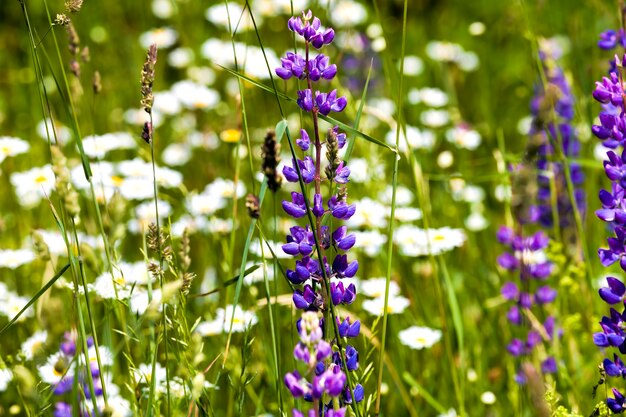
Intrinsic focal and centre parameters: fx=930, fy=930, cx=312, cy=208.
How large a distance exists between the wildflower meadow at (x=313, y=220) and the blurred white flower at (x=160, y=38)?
0.05 feet

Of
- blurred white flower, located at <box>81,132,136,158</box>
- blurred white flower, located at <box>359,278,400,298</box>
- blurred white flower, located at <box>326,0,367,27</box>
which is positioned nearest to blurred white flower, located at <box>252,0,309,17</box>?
blurred white flower, located at <box>326,0,367,27</box>

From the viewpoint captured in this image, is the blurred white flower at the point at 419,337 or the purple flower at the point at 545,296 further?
the purple flower at the point at 545,296

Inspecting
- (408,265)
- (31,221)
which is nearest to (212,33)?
(31,221)

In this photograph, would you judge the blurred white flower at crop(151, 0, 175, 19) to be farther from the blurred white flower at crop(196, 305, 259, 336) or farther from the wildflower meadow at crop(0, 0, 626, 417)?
the blurred white flower at crop(196, 305, 259, 336)

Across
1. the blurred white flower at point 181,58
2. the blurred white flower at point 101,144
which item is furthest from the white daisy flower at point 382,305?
the blurred white flower at point 181,58

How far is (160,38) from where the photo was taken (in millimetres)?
4672

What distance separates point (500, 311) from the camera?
281 centimetres

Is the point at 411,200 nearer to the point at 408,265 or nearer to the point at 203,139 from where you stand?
the point at 408,265

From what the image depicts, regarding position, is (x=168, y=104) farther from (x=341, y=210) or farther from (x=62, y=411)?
(x=341, y=210)

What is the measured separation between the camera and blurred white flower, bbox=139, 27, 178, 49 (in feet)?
15.2

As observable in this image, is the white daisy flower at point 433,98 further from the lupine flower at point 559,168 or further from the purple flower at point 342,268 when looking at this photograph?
the purple flower at point 342,268

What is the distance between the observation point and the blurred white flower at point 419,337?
2.40m

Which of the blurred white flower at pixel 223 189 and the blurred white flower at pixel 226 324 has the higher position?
the blurred white flower at pixel 223 189

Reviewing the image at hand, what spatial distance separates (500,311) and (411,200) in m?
0.73
